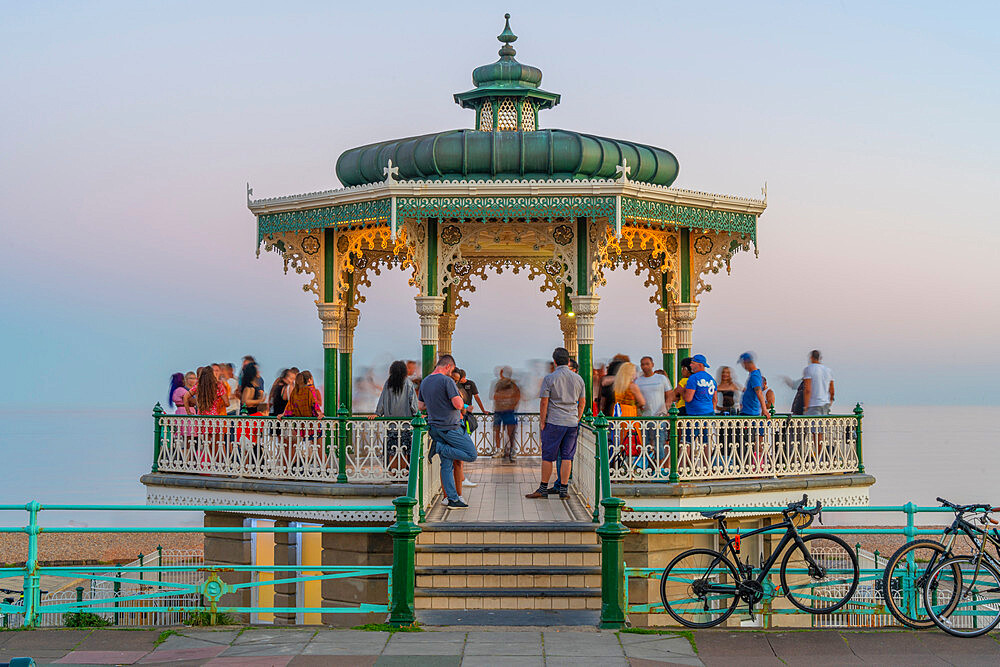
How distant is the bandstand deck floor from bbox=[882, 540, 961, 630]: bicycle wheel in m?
3.66

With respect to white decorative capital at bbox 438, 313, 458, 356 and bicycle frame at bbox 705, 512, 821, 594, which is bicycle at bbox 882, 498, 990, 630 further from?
white decorative capital at bbox 438, 313, 458, 356

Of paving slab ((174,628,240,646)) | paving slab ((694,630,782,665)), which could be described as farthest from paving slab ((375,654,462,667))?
paving slab ((694,630,782,665))

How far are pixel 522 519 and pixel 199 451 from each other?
5148 millimetres

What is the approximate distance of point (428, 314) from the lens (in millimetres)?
14508

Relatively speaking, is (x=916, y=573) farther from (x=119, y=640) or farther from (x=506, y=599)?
(x=119, y=640)

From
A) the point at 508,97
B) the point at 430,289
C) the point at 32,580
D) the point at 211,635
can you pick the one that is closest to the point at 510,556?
the point at 211,635

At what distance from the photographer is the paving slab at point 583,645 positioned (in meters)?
7.55

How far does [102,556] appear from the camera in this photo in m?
37.6

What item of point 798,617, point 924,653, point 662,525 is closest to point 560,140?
point 662,525

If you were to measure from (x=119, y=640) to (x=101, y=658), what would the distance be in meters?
0.50

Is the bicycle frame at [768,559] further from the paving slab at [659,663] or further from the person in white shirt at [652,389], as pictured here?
the person in white shirt at [652,389]

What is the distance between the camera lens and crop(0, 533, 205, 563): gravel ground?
37469mm

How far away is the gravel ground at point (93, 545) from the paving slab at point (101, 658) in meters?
30.1

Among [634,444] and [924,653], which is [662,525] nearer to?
[634,444]
